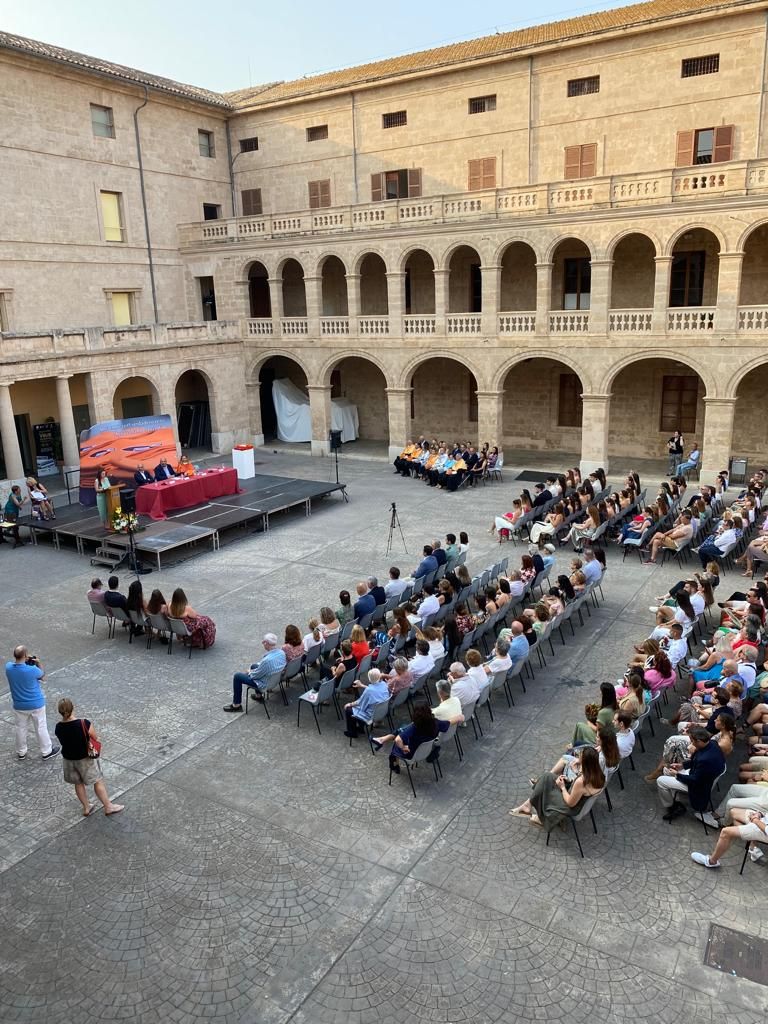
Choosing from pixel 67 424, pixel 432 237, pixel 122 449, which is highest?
pixel 432 237

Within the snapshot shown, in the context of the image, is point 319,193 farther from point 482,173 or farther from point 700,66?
point 700,66

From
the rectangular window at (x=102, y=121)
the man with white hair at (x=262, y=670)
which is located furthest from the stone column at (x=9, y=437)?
the man with white hair at (x=262, y=670)

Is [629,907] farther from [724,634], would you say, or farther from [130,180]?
[130,180]

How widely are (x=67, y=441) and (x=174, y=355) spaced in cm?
553

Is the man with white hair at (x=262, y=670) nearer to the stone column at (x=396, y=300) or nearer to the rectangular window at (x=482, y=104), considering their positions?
the stone column at (x=396, y=300)

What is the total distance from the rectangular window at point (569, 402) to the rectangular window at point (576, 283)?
8.91 ft

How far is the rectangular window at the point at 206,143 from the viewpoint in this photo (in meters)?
32.2

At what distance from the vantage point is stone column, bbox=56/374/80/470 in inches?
981

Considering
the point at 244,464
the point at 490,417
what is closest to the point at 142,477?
the point at 244,464

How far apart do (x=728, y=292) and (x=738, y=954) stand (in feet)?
64.8

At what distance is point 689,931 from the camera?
23.1 ft

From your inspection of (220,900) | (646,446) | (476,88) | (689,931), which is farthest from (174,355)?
(689,931)

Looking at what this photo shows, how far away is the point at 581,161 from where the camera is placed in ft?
87.0

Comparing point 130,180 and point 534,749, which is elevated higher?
point 130,180
